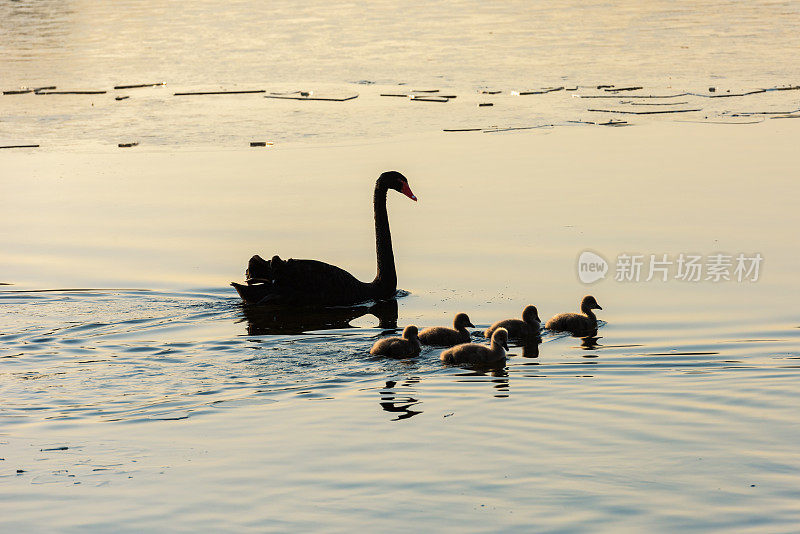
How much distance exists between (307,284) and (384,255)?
878 mm

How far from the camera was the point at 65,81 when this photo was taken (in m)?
20.6

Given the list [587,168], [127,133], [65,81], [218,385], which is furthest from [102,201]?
[65,81]

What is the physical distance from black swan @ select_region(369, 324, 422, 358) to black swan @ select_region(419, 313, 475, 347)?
271 millimetres

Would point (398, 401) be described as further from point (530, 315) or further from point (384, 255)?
point (384, 255)

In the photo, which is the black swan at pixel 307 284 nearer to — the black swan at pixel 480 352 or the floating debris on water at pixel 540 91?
the black swan at pixel 480 352

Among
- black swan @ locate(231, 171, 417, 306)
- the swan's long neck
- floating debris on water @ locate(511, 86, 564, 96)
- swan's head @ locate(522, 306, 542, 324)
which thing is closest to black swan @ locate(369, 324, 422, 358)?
swan's head @ locate(522, 306, 542, 324)

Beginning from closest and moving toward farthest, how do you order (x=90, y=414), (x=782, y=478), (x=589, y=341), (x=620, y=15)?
1. (x=782, y=478)
2. (x=90, y=414)
3. (x=589, y=341)
4. (x=620, y=15)

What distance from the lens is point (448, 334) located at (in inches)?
345

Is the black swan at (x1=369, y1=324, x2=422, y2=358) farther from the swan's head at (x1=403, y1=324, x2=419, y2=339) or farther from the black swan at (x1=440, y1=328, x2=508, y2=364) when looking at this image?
the black swan at (x1=440, y1=328, x2=508, y2=364)

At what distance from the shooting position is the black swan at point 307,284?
10109 mm

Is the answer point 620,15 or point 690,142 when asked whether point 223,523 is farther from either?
point 620,15

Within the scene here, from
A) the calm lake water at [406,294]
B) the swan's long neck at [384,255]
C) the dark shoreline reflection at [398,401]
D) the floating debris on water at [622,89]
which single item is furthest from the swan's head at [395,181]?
the floating debris on water at [622,89]

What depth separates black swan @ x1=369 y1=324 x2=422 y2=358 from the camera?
27.4 ft

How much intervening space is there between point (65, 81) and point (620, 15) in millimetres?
12007
